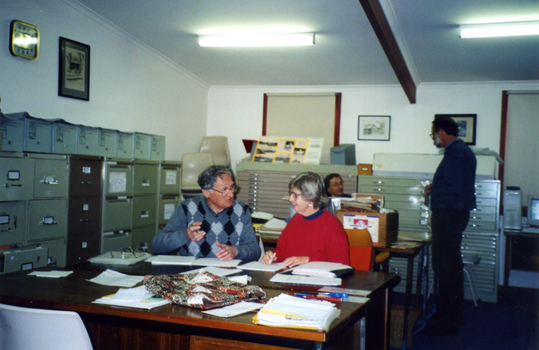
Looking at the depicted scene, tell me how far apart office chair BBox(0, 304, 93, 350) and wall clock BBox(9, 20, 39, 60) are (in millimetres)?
2858

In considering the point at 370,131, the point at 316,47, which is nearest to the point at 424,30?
the point at 316,47

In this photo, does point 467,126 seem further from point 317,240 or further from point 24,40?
point 24,40

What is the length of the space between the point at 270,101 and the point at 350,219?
3711 mm

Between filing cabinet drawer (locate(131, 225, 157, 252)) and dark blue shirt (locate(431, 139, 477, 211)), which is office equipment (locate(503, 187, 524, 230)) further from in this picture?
filing cabinet drawer (locate(131, 225, 157, 252))

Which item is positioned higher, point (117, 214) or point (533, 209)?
point (533, 209)

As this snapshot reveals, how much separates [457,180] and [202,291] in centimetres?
297

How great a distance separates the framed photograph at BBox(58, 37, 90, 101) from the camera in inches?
164

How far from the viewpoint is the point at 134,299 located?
5.47ft

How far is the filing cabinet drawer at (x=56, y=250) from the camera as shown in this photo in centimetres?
344

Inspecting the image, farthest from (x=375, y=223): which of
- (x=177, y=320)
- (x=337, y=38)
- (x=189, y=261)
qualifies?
(x=177, y=320)

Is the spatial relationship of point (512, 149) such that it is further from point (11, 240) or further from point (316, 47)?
point (11, 240)

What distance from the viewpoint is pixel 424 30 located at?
4371 mm

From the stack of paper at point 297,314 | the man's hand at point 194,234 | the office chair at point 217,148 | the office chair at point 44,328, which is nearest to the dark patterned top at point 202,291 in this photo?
the stack of paper at point 297,314

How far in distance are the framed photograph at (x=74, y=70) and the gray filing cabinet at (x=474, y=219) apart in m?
3.65
